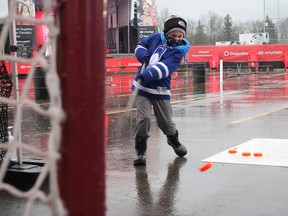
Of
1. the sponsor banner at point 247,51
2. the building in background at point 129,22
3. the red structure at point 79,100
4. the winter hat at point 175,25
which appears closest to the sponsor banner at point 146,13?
the building in background at point 129,22

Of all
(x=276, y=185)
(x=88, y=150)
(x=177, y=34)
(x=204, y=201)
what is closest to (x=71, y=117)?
(x=88, y=150)

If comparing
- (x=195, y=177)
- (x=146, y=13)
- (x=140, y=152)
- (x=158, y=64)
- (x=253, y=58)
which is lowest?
(x=195, y=177)

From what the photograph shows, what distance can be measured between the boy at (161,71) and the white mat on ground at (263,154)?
830 millimetres

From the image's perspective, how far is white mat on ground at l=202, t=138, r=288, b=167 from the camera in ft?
20.5

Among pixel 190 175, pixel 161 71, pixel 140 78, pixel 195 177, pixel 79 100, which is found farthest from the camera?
pixel 140 78

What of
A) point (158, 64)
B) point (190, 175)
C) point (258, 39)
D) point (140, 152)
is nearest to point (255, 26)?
point (258, 39)

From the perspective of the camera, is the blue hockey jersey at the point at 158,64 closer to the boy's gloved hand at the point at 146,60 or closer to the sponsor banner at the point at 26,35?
the boy's gloved hand at the point at 146,60

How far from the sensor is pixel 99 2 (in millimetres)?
1809

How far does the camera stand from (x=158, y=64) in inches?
240

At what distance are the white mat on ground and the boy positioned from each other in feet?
2.72

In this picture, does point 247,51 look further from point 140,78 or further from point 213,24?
point 213,24

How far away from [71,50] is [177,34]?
15.3 feet

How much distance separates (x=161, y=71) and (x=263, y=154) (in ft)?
5.87

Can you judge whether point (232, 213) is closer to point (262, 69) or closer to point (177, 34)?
point (177, 34)
